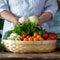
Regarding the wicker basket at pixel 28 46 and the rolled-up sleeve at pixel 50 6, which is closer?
the wicker basket at pixel 28 46

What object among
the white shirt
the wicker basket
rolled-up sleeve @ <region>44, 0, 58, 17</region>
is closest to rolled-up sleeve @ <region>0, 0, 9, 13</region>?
the white shirt

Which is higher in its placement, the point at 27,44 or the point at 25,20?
the point at 25,20

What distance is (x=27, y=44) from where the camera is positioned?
171cm

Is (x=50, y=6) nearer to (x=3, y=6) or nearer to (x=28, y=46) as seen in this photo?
(x=3, y=6)

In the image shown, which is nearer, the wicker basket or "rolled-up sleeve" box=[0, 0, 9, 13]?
the wicker basket

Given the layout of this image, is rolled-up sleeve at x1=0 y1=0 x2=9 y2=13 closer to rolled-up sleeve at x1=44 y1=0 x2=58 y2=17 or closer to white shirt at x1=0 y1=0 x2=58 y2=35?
white shirt at x1=0 y1=0 x2=58 y2=35

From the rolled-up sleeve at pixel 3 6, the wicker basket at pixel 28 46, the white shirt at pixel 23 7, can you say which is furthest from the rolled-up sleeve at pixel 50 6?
the wicker basket at pixel 28 46

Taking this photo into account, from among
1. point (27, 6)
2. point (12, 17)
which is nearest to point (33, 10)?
point (27, 6)

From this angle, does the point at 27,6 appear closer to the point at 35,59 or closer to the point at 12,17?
the point at 12,17

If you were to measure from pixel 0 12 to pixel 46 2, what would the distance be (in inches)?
16.9

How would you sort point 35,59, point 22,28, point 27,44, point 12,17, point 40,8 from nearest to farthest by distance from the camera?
point 35,59 → point 27,44 → point 22,28 → point 12,17 → point 40,8

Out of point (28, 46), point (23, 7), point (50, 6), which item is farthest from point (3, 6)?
point (28, 46)

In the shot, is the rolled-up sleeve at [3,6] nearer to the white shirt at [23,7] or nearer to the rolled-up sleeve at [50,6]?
the white shirt at [23,7]

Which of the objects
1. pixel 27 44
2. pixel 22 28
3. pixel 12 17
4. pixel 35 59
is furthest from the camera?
pixel 12 17
